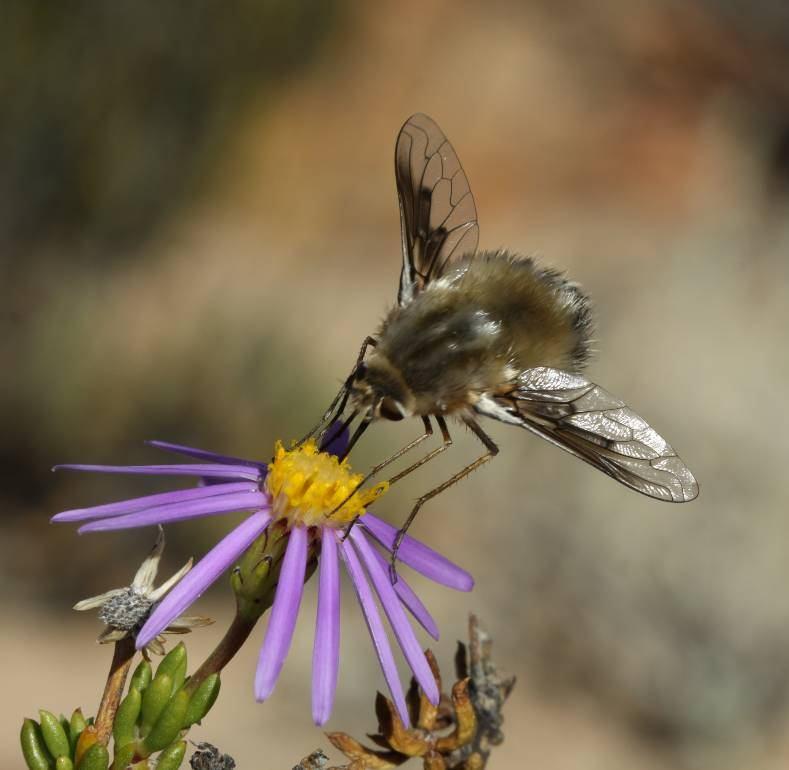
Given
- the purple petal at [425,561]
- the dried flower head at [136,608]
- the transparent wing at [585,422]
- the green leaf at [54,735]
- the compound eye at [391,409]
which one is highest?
the transparent wing at [585,422]

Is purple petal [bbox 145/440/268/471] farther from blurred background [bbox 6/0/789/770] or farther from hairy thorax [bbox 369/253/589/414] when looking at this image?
blurred background [bbox 6/0/789/770]

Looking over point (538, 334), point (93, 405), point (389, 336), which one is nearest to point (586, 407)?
point (538, 334)

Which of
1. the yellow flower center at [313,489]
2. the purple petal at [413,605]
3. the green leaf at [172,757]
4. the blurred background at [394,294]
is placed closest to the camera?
the green leaf at [172,757]

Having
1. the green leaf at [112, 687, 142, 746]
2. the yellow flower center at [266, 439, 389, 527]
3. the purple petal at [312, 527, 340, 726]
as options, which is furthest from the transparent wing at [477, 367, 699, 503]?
the green leaf at [112, 687, 142, 746]

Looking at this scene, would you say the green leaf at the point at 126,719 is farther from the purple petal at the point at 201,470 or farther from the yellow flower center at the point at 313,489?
the yellow flower center at the point at 313,489

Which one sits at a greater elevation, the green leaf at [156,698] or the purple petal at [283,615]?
the purple petal at [283,615]

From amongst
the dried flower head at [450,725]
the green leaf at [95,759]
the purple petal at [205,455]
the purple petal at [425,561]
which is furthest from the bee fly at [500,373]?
the green leaf at [95,759]

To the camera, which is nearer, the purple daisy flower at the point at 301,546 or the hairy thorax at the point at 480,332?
the purple daisy flower at the point at 301,546
